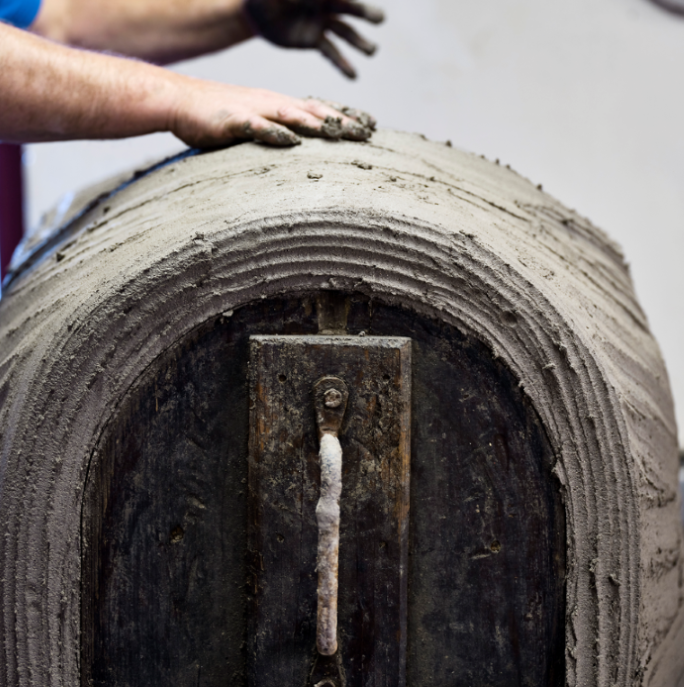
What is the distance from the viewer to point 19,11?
1.11 meters

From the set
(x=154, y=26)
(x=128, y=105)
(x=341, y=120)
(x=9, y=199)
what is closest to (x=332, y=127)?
(x=341, y=120)

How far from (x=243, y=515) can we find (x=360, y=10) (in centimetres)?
102

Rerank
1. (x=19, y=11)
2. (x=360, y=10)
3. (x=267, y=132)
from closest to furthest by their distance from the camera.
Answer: (x=267, y=132) → (x=19, y=11) → (x=360, y=10)

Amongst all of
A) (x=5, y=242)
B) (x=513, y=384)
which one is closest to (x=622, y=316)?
(x=513, y=384)

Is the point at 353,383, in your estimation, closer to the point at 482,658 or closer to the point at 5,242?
the point at 482,658

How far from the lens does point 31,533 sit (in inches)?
23.8

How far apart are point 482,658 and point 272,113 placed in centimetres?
64

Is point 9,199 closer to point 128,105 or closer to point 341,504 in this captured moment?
point 128,105

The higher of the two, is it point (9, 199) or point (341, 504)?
point (9, 199)

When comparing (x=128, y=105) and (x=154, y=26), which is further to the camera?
(x=154, y=26)

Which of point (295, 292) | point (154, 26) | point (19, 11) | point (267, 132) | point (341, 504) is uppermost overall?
point (154, 26)

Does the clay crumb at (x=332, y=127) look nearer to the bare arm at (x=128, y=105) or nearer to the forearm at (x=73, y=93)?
the bare arm at (x=128, y=105)

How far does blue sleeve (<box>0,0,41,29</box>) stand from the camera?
1.08 m

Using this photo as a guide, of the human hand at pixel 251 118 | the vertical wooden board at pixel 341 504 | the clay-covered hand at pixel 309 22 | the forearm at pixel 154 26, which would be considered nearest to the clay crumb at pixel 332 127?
the human hand at pixel 251 118
